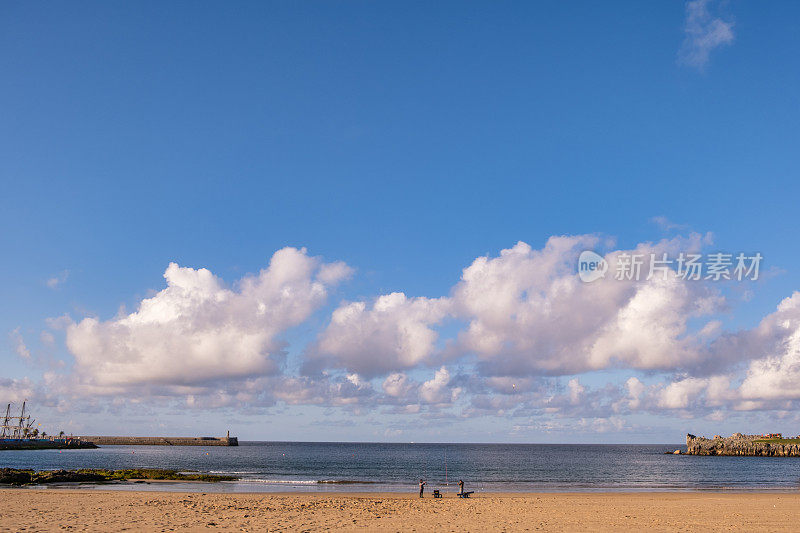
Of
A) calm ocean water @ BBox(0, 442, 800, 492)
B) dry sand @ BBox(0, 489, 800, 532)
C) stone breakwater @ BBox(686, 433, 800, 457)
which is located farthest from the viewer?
stone breakwater @ BBox(686, 433, 800, 457)

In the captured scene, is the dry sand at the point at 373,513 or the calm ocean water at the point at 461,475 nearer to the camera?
the dry sand at the point at 373,513

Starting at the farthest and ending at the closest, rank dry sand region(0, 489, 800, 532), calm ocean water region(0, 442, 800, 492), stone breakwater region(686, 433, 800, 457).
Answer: stone breakwater region(686, 433, 800, 457) < calm ocean water region(0, 442, 800, 492) < dry sand region(0, 489, 800, 532)

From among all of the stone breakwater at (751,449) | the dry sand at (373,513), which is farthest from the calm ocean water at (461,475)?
the stone breakwater at (751,449)

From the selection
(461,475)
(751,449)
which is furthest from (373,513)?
(751,449)

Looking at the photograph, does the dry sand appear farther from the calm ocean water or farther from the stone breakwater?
the stone breakwater

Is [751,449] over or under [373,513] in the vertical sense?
under

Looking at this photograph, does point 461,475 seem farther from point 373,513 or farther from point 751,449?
point 751,449

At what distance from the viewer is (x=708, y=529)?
28031 mm

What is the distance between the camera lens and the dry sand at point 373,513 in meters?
27.1

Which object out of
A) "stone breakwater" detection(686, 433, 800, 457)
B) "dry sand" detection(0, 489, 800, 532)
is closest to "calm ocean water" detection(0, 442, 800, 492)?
"dry sand" detection(0, 489, 800, 532)

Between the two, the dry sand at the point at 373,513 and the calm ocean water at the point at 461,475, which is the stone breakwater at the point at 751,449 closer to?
the calm ocean water at the point at 461,475

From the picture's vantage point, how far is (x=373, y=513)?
1297 inches

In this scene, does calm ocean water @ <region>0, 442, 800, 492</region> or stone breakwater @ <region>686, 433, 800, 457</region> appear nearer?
calm ocean water @ <region>0, 442, 800, 492</region>

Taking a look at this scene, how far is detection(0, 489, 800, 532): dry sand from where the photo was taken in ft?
88.9
